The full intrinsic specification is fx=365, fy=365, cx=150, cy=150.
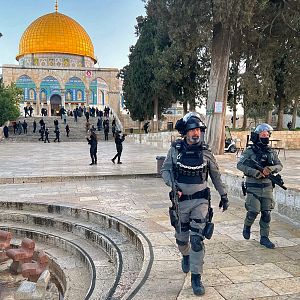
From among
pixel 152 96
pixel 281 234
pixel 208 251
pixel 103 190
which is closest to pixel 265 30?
pixel 103 190

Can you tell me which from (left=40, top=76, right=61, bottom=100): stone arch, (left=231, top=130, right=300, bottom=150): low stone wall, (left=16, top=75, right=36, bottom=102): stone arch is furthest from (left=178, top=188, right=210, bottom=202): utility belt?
(left=40, top=76, right=61, bottom=100): stone arch

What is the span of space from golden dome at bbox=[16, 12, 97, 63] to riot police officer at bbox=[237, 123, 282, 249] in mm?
59274

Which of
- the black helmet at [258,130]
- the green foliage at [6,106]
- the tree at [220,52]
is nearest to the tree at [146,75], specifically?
the green foliage at [6,106]

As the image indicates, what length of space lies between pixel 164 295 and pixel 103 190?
5686 mm

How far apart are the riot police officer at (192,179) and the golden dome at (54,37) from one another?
60.0m

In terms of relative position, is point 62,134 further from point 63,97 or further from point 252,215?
point 252,215

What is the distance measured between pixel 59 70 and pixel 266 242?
176 feet

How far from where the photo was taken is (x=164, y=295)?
3301 millimetres

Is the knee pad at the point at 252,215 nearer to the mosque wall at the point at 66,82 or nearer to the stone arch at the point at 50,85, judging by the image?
the mosque wall at the point at 66,82

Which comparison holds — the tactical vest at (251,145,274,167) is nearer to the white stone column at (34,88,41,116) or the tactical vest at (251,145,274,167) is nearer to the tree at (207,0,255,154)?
the tree at (207,0,255,154)

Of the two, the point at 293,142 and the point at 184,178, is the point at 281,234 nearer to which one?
the point at 184,178

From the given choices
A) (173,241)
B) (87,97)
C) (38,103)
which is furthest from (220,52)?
(38,103)

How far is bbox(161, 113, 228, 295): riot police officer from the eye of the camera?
3.39m

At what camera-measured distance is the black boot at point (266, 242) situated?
454cm
